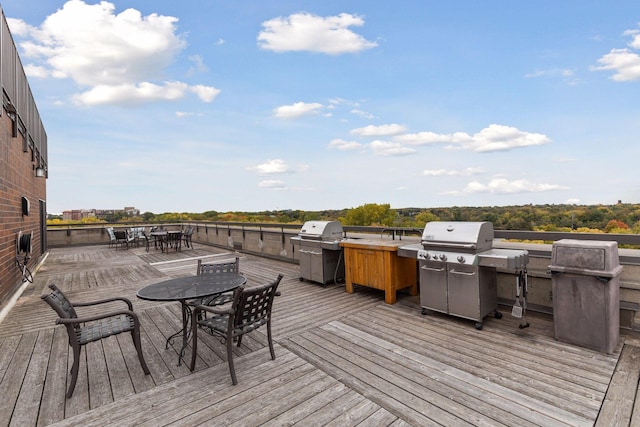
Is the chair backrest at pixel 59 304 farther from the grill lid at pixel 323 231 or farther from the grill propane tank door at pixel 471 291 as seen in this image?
the grill propane tank door at pixel 471 291

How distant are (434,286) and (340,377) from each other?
181cm

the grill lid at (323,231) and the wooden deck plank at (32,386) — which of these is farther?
the grill lid at (323,231)

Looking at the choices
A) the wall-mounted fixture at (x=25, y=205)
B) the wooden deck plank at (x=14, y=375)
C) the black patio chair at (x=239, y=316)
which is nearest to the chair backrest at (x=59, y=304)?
the wooden deck plank at (x=14, y=375)

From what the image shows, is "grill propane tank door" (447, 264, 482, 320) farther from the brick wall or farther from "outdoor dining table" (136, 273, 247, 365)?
the brick wall

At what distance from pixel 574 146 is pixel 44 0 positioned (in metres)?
11.7

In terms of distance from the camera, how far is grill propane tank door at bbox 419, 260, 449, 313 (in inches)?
140

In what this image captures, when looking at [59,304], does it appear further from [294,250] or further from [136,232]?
[136,232]

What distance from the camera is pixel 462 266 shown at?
338 cm

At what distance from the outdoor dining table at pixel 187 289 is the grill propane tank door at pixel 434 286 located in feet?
7.11

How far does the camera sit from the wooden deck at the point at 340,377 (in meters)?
1.92

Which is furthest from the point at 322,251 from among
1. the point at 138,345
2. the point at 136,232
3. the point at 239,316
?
the point at 136,232

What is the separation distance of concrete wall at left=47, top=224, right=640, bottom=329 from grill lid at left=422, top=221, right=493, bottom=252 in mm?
645

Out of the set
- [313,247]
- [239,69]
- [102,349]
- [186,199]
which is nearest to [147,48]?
[239,69]

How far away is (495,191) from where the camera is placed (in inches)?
315
